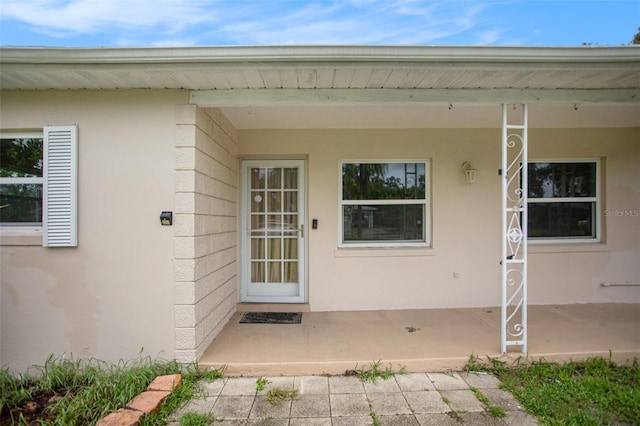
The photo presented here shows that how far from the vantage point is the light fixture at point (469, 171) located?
4.18m

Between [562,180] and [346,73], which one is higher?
[346,73]

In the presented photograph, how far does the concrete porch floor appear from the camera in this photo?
2.79 meters

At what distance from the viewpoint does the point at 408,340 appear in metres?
3.19

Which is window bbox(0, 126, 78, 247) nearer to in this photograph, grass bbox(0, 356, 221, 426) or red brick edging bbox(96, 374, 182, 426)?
grass bbox(0, 356, 221, 426)

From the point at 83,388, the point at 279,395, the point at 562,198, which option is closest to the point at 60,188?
the point at 83,388

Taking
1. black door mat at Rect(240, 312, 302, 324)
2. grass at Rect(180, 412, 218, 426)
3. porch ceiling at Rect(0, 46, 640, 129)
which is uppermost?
porch ceiling at Rect(0, 46, 640, 129)

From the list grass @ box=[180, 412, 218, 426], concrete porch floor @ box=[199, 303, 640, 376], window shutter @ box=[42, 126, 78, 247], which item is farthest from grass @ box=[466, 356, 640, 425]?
window shutter @ box=[42, 126, 78, 247]

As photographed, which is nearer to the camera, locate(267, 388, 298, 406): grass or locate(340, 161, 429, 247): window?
locate(267, 388, 298, 406): grass

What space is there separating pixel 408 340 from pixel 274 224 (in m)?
2.31

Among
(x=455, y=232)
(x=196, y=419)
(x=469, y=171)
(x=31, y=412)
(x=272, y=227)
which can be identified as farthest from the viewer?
(x=272, y=227)

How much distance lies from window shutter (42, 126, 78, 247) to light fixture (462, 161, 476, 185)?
4.47 meters

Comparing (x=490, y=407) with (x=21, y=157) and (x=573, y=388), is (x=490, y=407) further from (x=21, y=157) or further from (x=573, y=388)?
(x=21, y=157)

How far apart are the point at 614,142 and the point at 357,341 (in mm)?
4605

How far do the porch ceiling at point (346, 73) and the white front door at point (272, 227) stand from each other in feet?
5.28
